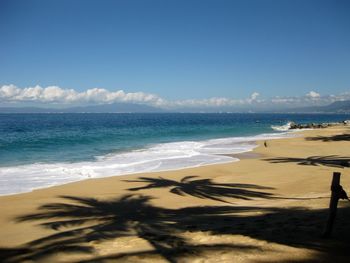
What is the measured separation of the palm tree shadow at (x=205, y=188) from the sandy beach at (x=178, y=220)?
41 mm

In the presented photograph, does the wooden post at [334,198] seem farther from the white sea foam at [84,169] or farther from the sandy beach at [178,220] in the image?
the white sea foam at [84,169]

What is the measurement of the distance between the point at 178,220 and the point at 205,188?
5328 mm

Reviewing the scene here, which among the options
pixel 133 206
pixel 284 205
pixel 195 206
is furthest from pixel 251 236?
pixel 133 206

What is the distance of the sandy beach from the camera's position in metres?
6.45

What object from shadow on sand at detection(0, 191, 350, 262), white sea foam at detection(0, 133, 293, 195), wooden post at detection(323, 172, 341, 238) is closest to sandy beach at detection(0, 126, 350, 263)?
shadow on sand at detection(0, 191, 350, 262)

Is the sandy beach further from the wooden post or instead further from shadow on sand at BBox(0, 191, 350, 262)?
the wooden post

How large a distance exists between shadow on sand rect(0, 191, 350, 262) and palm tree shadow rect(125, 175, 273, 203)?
1998mm

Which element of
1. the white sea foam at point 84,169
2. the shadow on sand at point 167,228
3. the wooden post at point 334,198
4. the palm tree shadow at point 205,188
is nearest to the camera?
the wooden post at point 334,198

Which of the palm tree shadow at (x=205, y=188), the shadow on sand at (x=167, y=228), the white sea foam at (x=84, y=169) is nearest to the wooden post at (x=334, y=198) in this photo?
the shadow on sand at (x=167, y=228)

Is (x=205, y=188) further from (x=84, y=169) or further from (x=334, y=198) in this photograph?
(x=84, y=169)

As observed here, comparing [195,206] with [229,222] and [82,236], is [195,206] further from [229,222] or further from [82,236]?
[82,236]

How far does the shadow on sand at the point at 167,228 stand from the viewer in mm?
6539

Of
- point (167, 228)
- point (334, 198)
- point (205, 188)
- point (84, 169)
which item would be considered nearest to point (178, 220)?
point (167, 228)

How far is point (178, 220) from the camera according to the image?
9.38 meters
